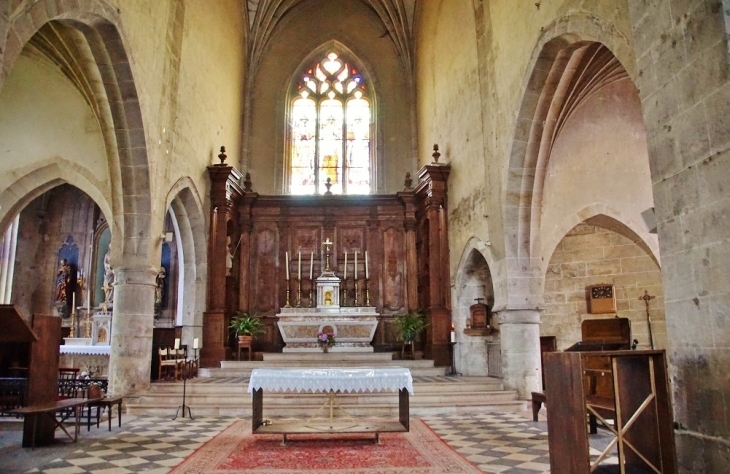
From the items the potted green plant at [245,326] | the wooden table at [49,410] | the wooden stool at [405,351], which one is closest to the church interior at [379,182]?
the wooden stool at [405,351]

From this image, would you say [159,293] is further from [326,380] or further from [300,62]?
[326,380]

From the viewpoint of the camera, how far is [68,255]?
598 inches

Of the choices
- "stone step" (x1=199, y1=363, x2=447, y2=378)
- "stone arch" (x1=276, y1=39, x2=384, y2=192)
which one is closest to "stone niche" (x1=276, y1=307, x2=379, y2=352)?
"stone step" (x1=199, y1=363, x2=447, y2=378)

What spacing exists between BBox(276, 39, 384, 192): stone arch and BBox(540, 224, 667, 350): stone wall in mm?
5831

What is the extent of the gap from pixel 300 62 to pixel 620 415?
1528 cm

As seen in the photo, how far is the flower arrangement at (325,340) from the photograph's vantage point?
11570 millimetres

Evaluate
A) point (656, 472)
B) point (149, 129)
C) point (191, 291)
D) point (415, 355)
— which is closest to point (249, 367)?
point (191, 291)

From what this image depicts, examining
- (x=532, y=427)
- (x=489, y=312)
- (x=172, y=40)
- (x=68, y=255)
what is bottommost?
(x=532, y=427)

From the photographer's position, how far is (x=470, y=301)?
1190 cm

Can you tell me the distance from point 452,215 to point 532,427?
18.9 feet

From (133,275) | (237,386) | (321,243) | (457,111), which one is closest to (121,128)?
(133,275)

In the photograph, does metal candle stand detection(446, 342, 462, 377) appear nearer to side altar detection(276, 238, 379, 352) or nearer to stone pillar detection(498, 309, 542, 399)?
side altar detection(276, 238, 379, 352)

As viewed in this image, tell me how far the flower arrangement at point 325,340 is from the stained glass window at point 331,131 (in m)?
5.57

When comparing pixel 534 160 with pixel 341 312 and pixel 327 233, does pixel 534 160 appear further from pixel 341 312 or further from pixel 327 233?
pixel 327 233
